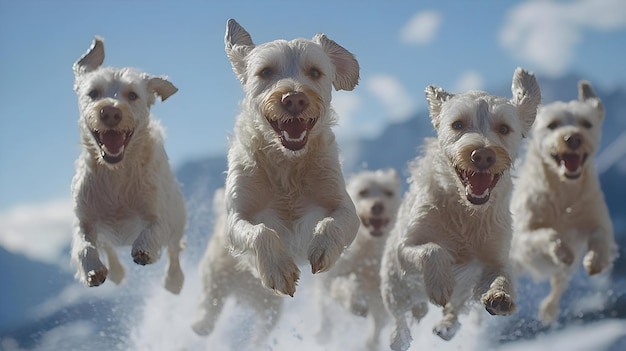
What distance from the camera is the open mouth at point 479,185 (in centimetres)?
934

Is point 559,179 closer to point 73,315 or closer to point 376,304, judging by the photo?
point 376,304

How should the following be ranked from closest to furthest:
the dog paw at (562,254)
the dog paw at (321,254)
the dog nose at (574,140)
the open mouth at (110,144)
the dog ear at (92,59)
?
the dog paw at (321,254) < the open mouth at (110,144) < the dog ear at (92,59) < the dog paw at (562,254) < the dog nose at (574,140)

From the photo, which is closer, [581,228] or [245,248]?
[245,248]

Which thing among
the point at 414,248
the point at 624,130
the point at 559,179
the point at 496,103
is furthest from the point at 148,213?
the point at 624,130

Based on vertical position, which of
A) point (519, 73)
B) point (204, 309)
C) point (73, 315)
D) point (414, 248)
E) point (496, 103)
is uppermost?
point (519, 73)

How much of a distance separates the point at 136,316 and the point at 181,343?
3.32ft

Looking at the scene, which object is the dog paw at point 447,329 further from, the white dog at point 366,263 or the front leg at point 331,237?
the front leg at point 331,237

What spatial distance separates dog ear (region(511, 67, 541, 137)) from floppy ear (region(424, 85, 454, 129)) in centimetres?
77

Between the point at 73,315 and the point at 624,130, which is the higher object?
the point at 624,130

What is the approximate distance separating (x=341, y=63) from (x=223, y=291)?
4769mm

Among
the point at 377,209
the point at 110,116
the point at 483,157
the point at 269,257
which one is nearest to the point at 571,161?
the point at 377,209

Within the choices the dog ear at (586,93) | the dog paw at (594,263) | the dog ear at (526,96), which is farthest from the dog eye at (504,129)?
the dog ear at (586,93)

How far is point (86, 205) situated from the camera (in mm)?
10672

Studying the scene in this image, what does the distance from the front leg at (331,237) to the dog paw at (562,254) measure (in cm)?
445
